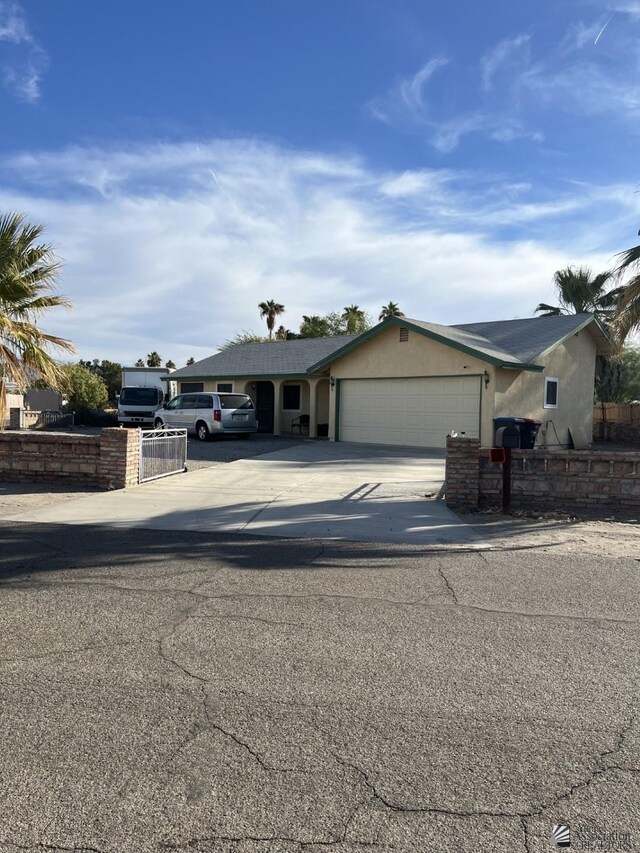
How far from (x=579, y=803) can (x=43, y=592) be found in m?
4.57

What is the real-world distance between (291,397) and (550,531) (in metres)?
18.2

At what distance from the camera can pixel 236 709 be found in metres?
3.68

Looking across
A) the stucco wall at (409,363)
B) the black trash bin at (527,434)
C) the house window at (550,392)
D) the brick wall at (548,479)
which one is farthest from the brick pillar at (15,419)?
the brick wall at (548,479)

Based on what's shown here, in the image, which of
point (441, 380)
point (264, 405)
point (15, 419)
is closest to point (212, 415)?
point (264, 405)

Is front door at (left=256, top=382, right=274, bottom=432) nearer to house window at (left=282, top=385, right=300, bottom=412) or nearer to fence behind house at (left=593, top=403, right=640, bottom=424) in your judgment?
house window at (left=282, top=385, right=300, bottom=412)

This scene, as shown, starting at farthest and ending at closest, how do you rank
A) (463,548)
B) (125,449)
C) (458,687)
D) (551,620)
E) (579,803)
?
(125,449)
(463,548)
(551,620)
(458,687)
(579,803)

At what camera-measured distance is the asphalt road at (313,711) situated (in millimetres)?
2746

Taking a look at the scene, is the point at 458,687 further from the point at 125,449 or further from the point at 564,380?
the point at 564,380

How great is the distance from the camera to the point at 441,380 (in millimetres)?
19953

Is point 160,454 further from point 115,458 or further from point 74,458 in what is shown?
point 74,458

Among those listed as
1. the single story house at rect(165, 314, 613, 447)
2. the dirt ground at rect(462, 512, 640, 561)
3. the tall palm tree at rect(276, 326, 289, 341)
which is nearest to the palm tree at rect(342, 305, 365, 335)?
the tall palm tree at rect(276, 326, 289, 341)

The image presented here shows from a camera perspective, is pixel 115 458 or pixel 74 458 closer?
pixel 115 458

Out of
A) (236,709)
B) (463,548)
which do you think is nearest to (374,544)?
(463,548)

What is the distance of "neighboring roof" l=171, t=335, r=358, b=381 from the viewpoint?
25.6m
